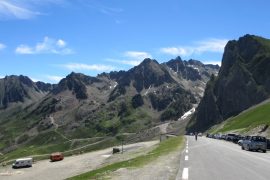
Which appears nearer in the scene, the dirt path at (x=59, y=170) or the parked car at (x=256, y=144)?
the parked car at (x=256, y=144)

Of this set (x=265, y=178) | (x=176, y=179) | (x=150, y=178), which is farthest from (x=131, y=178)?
(x=265, y=178)

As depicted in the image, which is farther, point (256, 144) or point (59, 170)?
point (59, 170)

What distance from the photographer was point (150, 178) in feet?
77.5

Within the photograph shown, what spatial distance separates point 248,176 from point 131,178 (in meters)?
6.54

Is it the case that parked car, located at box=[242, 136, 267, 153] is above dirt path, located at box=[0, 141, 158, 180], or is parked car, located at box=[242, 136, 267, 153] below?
above

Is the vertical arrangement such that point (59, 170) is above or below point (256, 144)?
below

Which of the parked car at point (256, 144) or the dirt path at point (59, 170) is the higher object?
the parked car at point (256, 144)

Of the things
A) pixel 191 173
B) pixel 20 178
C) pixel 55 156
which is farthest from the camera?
pixel 55 156

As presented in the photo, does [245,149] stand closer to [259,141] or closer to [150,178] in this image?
[259,141]

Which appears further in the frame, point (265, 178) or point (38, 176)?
point (38, 176)

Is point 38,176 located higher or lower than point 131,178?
lower

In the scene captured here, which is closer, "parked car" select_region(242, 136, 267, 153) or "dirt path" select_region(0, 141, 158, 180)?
"parked car" select_region(242, 136, 267, 153)

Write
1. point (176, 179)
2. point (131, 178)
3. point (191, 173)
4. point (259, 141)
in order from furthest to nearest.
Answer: point (259, 141), point (191, 173), point (131, 178), point (176, 179)

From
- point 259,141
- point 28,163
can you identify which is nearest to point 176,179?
point 259,141
